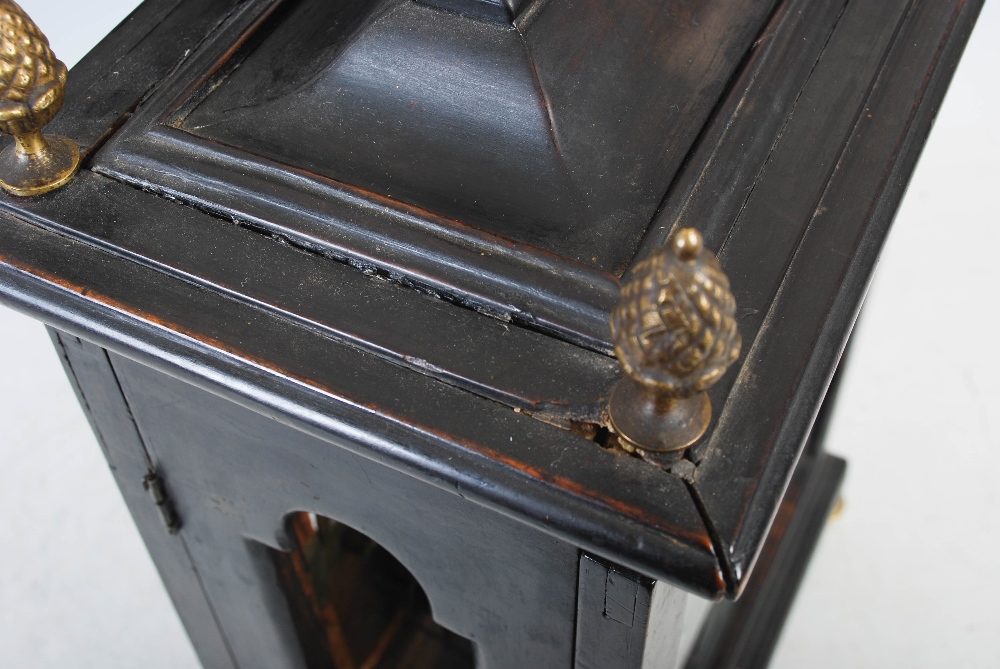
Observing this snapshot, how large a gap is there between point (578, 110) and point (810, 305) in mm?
255

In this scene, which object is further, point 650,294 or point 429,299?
point 429,299

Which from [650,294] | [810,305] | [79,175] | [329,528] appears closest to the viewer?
[650,294]

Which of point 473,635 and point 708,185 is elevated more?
point 708,185

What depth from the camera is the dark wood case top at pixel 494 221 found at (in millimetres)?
886

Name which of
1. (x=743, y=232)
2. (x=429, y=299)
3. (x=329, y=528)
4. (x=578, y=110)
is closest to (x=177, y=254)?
(x=429, y=299)

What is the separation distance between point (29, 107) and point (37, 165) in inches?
3.0

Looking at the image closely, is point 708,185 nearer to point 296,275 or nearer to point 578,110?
point 578,110

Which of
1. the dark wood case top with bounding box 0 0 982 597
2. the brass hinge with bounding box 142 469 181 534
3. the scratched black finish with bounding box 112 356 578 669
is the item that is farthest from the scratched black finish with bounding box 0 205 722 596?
the brass hinge with bounding box 142 469 181 534

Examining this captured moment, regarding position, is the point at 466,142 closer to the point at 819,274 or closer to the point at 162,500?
the point at 819,274

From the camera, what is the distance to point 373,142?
3.44 feet

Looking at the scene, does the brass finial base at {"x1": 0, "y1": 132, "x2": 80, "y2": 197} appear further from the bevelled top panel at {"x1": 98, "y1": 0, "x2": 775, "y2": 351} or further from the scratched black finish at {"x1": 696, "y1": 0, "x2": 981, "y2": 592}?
the scratched black finish at {"x1": 696, "y1": 0, "x2": 981, "y2": 592}

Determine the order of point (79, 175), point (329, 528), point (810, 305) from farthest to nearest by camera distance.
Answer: point (329, 528) < point (79, 175) < point (810, 305)

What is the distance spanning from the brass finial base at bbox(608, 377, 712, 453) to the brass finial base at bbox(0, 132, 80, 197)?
0.52 meters

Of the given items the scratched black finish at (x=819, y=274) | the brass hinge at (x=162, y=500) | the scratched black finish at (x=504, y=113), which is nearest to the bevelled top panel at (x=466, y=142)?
the scratched black finish at (x=504, y=113)
